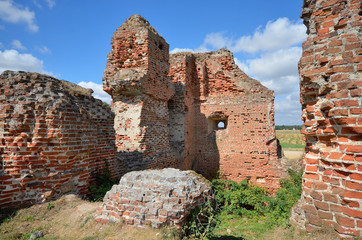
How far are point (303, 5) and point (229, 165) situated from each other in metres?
6.75

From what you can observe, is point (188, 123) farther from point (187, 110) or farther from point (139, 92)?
point (139, 92)

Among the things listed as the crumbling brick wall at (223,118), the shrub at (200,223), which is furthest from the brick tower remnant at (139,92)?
the shrub at (200,223)

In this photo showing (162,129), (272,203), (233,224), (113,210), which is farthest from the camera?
(162,129)

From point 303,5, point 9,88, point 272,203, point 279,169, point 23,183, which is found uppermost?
point 303,5

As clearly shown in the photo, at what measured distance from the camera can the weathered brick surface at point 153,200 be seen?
2682 mm

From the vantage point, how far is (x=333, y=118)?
2.13 metres

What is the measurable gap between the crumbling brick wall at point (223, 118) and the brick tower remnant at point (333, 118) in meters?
5.72

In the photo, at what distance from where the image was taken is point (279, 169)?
7562 millimetres

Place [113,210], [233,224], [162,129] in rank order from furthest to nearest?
Answer: [162,129] < [233,224] < [113,210]

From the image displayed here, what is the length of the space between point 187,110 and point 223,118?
5.62ft

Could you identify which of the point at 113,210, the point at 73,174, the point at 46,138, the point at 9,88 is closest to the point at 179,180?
the point at 113,210

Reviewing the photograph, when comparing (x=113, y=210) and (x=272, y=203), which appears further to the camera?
(x=272, y=203)

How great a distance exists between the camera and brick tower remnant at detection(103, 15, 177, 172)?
6195 mm

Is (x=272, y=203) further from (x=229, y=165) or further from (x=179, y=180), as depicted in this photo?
(x=179, y=180)
